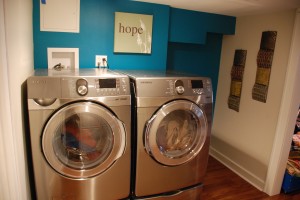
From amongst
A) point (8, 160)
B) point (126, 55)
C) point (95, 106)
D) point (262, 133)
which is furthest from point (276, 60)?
point (8, 160)

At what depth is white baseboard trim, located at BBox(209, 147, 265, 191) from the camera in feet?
8.06

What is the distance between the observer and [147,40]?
225cm

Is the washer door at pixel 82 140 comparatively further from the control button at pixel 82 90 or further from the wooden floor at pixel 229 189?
the wooden floor at pixel 229 189

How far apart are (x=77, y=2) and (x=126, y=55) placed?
63 cm

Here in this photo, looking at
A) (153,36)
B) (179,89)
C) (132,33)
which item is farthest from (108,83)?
(153,36)

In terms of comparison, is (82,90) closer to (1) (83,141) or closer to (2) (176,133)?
(1) (83,141)

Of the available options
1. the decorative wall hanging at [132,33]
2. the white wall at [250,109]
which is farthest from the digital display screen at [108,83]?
the white wall at [250,109]

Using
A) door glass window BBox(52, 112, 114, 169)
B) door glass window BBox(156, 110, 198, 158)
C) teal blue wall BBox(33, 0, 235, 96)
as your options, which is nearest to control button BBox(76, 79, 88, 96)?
door glass window BBox(52, 112, 114, 169)

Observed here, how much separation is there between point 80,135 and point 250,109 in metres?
1.97

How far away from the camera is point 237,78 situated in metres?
2.75

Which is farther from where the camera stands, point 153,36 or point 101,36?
→ point 153,36

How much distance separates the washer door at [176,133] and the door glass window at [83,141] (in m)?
0.30

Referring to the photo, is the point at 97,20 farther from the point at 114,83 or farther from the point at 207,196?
the point at 207,196

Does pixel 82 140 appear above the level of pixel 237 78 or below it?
below
